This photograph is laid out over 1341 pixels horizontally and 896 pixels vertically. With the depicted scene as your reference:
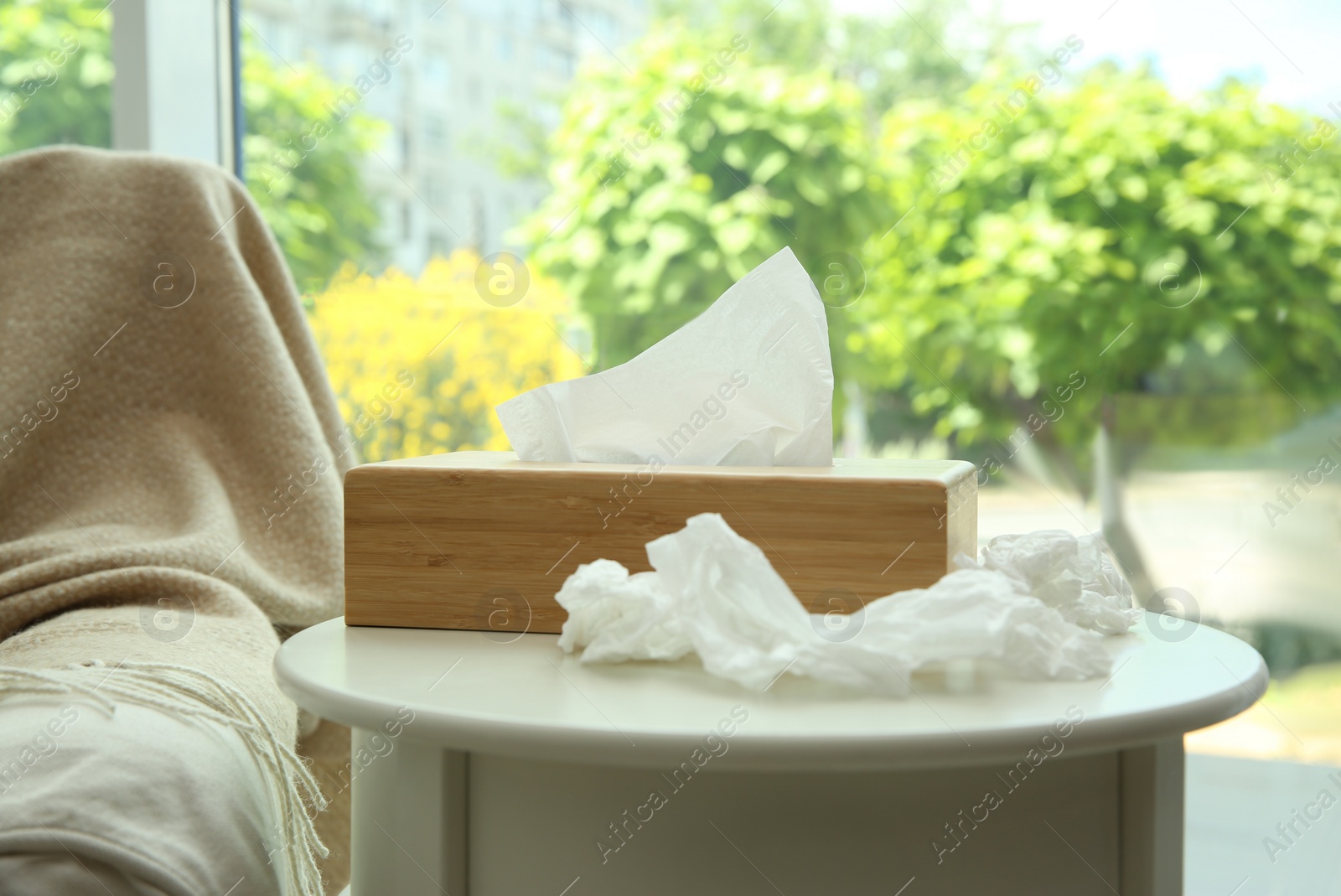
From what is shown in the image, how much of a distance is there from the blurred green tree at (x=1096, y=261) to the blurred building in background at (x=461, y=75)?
0.67 meters

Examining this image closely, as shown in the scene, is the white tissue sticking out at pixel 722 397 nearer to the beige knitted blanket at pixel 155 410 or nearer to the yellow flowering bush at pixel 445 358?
→ the beige knitted blanket at pixel 155 410

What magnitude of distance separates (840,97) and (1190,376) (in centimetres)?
76

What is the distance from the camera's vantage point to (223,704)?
2.49 ft

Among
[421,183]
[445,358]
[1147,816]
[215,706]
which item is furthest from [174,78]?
[1147,816]

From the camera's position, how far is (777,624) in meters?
0.57

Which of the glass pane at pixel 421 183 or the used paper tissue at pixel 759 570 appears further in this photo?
the glass pane at pixel 421 183

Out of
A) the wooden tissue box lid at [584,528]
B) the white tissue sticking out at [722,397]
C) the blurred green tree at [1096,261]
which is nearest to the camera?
the wooden tissue box lid at [584,528]

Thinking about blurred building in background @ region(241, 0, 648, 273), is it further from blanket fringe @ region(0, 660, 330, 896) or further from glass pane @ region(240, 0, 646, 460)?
blanket fringe @ region(0, 660, 330, 896)

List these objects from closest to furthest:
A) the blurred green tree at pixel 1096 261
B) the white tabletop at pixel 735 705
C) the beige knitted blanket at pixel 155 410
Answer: the white tabletop at pixel 735 705, the beige knitted blanket at pixel 155 410, the blurred green tree at pixel 1096 261

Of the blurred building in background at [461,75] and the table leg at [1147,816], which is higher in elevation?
the blurred building in background at [461,75]

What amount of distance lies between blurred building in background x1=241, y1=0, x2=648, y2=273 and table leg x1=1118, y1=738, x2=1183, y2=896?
1.62m

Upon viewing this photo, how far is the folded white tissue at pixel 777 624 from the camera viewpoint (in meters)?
0.54

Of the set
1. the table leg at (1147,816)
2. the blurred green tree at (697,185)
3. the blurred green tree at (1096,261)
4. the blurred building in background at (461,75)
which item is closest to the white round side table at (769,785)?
the table leg at (1147,816)

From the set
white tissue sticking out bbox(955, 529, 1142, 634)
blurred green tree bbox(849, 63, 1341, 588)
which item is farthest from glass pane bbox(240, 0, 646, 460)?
white tissue sticking out bbox(955, 529, 1142, 634)
